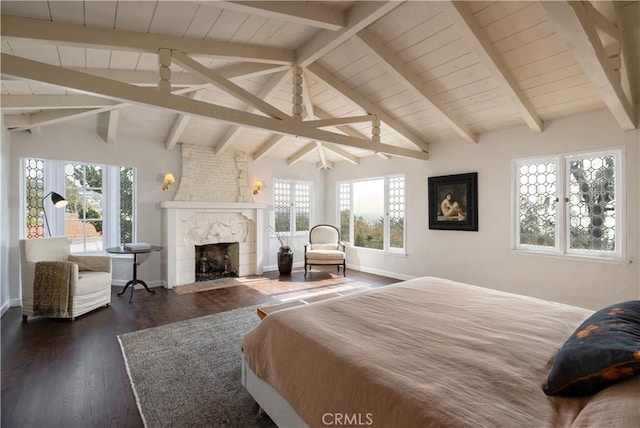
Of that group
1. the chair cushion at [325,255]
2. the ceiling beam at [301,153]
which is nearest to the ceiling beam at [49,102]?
the ceiling beam at [301,153]

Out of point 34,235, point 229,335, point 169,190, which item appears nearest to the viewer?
point 229,335

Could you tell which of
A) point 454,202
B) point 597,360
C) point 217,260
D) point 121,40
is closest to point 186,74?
point 121,40

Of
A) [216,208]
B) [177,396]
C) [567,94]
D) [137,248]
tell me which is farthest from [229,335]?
[567,94]

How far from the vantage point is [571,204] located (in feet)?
12.5

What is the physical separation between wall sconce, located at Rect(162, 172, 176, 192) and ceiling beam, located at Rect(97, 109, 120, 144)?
36.6 inches

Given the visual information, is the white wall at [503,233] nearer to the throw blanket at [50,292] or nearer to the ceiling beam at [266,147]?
the ceiling beam at [266,147]

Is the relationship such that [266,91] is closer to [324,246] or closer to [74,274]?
[74,274]

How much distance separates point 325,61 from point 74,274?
387 cm

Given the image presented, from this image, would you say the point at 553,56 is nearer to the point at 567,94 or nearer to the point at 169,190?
the point at 567,94

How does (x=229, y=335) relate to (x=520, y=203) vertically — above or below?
below

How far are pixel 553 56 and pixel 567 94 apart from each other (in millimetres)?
681

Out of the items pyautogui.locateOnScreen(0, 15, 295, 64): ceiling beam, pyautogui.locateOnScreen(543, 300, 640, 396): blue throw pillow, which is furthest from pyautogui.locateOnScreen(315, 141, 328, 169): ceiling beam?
pyautogui.locateOnScreen(543, 300, 640, 396): blue throw pillow

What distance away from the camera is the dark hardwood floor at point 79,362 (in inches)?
76.7

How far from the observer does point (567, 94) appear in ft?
11.0
